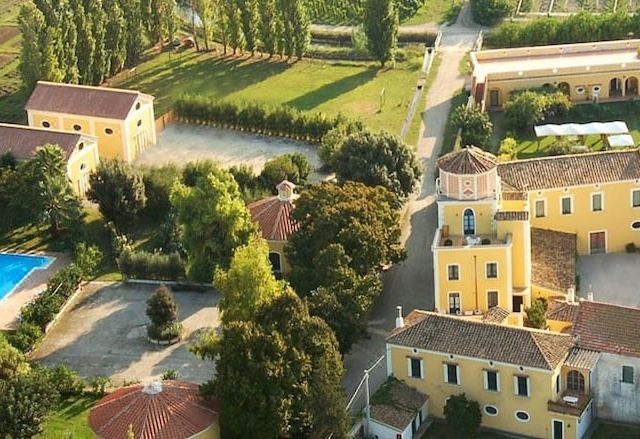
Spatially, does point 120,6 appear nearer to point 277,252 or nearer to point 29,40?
point 29,40

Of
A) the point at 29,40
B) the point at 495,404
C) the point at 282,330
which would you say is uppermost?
the point at 29,40

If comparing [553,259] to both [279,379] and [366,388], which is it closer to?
[366,388]

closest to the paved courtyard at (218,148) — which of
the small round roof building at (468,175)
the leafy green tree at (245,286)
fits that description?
the small round roof building at (468,175)

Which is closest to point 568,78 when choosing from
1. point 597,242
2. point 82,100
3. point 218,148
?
point 597,242

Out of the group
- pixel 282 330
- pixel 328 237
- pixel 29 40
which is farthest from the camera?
pixel 29 40

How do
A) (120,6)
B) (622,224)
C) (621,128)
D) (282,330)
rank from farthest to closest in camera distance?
(120,6) < (621,128) < (622,224) < (282,330)

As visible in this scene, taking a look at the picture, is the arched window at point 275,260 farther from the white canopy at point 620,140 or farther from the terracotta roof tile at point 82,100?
the white canopy at point 620,140

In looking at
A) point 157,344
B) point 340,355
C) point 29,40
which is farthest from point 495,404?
point 29,40
